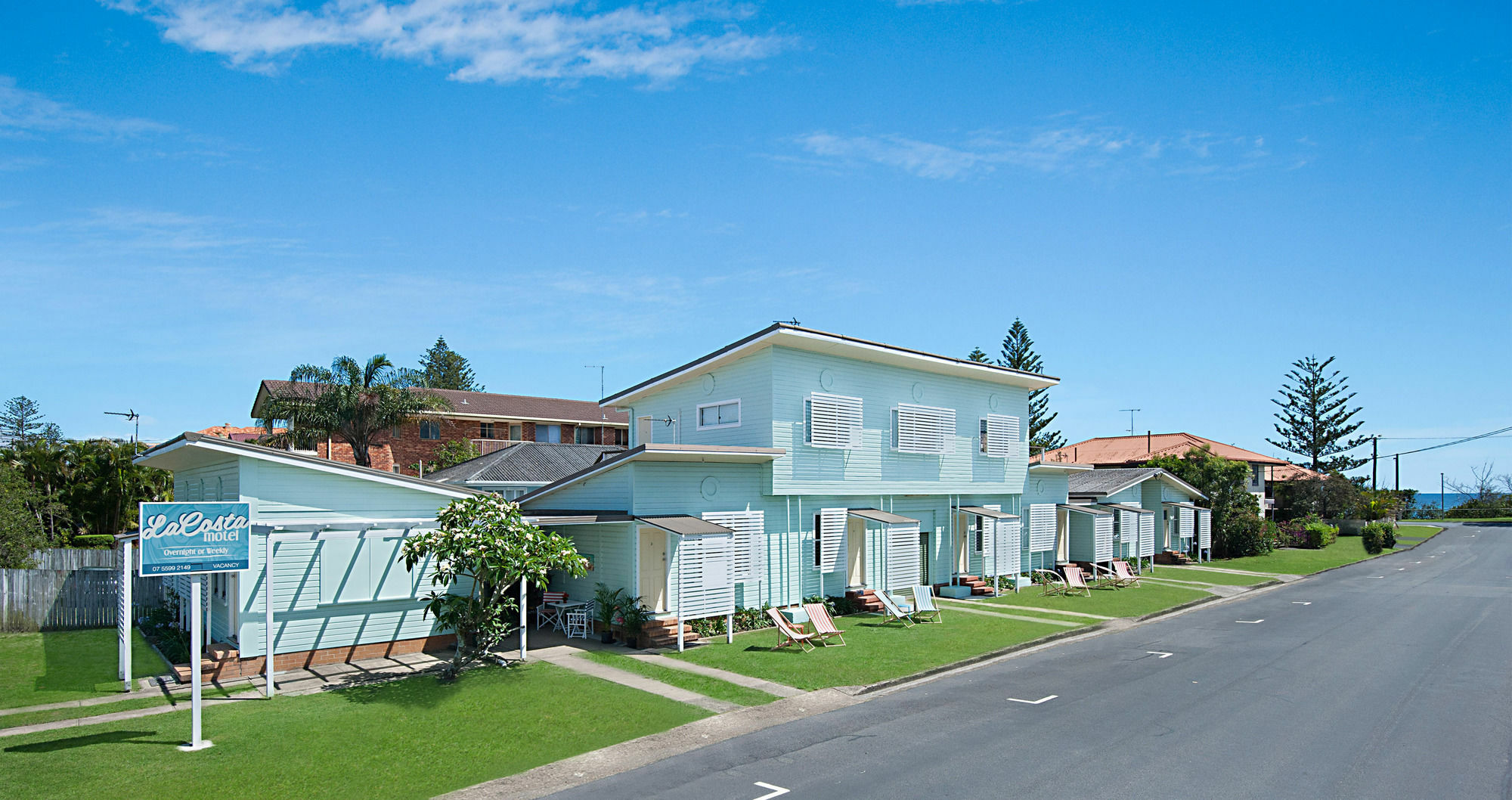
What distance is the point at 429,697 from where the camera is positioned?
1269 cm

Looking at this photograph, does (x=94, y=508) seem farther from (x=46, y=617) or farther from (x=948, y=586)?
(x=948, y=586)

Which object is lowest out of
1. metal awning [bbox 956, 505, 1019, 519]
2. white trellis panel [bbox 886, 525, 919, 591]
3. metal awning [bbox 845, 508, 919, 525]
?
white trellis panel [bbox 886, 525, 919, 591]

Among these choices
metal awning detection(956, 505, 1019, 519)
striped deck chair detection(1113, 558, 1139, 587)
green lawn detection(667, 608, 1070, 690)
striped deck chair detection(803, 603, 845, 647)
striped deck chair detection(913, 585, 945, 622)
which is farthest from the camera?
striped deck chair detection(1113, 558, 1139, 587)

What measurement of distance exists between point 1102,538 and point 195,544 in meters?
28.3

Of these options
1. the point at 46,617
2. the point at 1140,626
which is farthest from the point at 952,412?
the point at 46,617

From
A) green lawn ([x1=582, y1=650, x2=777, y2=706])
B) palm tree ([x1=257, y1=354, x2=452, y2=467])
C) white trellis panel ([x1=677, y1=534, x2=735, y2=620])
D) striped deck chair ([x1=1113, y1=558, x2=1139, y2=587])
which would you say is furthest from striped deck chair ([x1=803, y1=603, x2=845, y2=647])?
palm tree ([x1=257, y1=354, x2=452, y2=467])

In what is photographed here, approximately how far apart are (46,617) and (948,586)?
75.5ft

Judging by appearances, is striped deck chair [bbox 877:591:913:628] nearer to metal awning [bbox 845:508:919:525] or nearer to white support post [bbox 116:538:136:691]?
metal awning [bbox 845:508:919:525]

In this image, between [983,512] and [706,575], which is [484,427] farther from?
[706,575]

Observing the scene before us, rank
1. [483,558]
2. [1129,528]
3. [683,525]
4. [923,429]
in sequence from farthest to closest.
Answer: [1129,528], [923,429], [683,525], [483,558]

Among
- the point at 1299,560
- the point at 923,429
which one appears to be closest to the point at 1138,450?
the point at 1299,560

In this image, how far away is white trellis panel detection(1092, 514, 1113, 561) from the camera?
30141 millimetres

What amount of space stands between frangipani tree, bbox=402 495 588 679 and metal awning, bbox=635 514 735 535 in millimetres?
2911

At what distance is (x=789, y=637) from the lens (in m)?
17.0
